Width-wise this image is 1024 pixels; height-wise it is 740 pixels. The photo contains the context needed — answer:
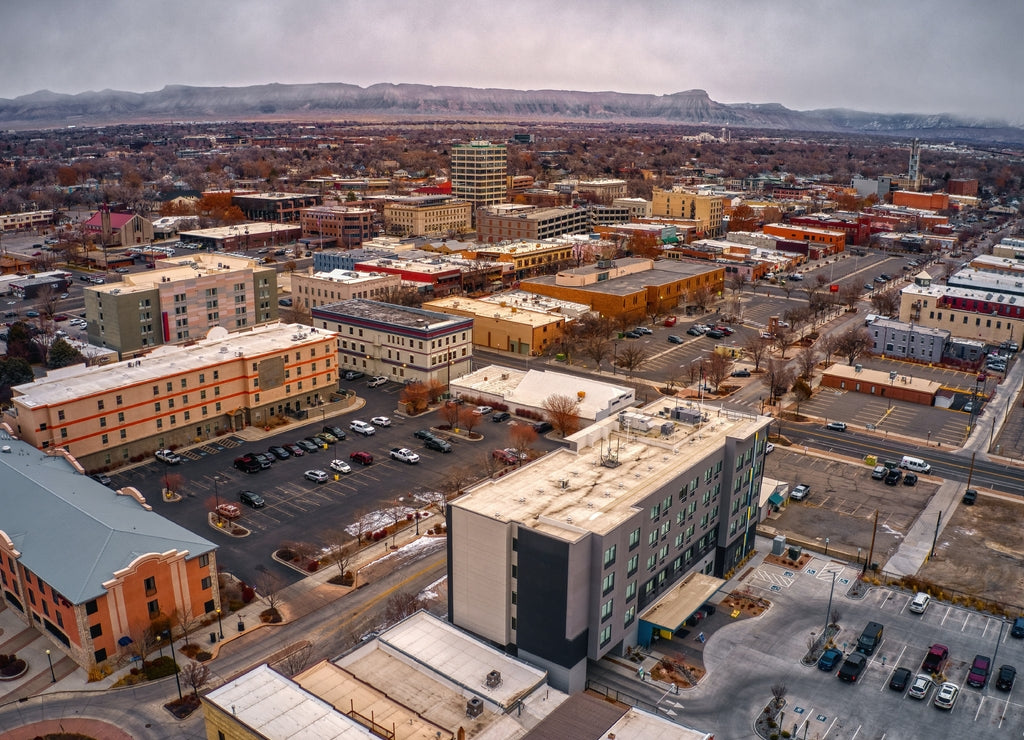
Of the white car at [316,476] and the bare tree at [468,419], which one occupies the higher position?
the bare tree at [468,419]

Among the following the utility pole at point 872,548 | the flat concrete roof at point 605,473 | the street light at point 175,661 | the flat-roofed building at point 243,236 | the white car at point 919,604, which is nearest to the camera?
the street light at point 175,661

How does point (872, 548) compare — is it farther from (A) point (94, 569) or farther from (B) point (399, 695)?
(A) point (94, 569)

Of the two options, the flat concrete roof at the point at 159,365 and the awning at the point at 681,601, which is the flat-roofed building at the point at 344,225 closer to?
the flat concrete roof at the point at 159,365

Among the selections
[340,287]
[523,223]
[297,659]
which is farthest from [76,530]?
[523,223]

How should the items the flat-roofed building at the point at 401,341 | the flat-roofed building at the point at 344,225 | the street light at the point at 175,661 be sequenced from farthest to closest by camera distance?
the flat-roofed building at the point at 344,225 → the flat-roofed building at the point at 401,341 → the street light at the point at 175,661

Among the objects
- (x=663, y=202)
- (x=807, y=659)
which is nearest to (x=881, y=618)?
(x=807, y=659)

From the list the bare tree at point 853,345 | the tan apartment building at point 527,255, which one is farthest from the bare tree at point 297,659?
the tan apartment building at point 527,255

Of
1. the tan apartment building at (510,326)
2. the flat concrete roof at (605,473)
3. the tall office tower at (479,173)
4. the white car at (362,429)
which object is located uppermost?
the tall office tower at (479,173)
